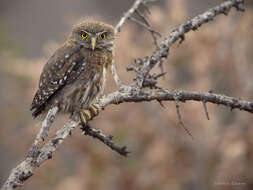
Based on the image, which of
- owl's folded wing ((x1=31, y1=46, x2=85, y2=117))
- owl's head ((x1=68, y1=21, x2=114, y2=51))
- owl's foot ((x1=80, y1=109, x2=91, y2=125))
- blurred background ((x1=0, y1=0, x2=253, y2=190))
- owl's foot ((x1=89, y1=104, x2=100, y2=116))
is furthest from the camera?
blurred background ((x1=0, y1=0, x2=253, y2=190))

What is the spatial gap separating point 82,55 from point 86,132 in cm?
112

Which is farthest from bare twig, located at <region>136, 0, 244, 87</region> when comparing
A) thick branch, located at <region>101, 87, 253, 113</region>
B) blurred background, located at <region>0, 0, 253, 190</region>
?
blurred background, located at <region>0, 0, 253, 190</region>

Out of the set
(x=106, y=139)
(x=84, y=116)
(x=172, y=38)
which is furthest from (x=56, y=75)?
(x=172, y=38)

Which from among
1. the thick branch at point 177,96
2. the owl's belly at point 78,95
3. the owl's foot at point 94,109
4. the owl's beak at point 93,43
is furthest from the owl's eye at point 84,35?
the thick branch at point 177,96

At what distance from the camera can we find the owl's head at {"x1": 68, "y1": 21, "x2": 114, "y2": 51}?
15.8ft

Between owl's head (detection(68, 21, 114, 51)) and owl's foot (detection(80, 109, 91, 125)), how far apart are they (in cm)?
89

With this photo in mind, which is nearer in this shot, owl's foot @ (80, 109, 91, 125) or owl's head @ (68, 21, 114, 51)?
owl's foot @ (80, 109, 91, 125)

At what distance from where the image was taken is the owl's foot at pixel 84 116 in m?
→ 3.82

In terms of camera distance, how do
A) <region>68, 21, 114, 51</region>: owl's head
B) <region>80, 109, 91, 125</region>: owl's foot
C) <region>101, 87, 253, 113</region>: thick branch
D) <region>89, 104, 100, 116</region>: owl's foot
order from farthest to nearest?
1. <region>68, 21, 114, 51</region>: owl's head
2. <region>89, 104, 100, 116</region>: owl's foot
3. <region>80, 109, 91, 125</region>: owl's foot
4. <region>101, 87, 253, 113</region>: thick branch

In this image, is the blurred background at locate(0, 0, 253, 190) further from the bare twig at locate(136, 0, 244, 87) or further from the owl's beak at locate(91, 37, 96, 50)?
the bare twig at locate(136, 0, 244, 87)

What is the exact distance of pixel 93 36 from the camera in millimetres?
4824

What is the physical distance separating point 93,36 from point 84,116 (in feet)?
4.00

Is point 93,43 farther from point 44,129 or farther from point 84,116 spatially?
point 44,129

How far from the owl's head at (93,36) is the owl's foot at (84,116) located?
35.2 inches
